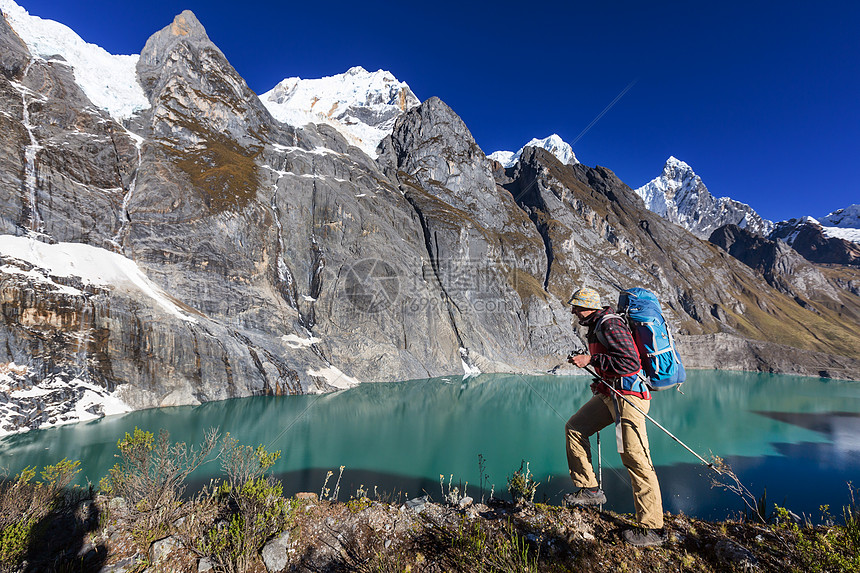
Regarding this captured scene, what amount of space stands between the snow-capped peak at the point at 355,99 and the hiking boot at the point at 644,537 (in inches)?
3702

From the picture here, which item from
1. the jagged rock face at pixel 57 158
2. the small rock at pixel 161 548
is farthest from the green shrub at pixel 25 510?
the jagged rock face at pixel 57 158

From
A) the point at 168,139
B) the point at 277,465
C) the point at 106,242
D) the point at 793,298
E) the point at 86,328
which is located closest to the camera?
the point at 277,465

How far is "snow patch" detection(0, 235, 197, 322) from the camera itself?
2325 centimetres

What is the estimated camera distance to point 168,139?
144ft

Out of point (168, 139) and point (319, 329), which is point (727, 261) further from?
point (168, 139)

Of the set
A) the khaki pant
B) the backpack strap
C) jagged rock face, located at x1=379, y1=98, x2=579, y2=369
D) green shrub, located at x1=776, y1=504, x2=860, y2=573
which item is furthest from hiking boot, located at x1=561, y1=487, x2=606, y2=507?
jagged rock face, located at x1=379, y1=98, x2=579, y2=369

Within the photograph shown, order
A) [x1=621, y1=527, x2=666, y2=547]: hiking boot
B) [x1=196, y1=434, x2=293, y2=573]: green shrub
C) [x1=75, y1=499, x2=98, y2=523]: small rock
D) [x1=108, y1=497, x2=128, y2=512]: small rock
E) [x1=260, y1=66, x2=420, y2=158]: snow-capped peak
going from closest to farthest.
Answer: [x1=621, y1=527, x2=666, y2=547]: hiking boot
[x1=196, y1=434, x2=293, y2=573]: green shrub
[x1=75, y1=499, x2=98, y2=523]: small rock
[x1=108, y1=497, x2=128, y2=512]: small rock
[x1=260, y1=66, x2=420, y2=158]: snow-capped peak

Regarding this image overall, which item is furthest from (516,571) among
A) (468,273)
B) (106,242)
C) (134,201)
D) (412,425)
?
(468,273)

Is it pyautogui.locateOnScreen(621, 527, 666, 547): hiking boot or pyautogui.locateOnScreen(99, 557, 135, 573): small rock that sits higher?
pyautogui.locateOnScreen(621, 527, 666, 547): hiking boot

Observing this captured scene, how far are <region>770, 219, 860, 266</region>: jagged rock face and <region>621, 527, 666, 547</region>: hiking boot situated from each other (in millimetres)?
211774

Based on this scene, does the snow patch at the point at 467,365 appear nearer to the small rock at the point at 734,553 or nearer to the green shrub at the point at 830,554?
the small rock at the point at 734,553

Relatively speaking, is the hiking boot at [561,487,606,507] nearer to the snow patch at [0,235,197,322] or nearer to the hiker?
the hiker

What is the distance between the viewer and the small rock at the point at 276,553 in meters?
4.01

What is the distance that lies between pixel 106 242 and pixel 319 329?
65.3 ft
